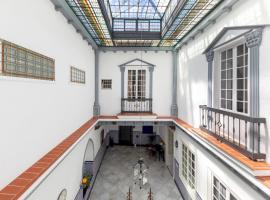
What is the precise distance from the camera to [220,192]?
566 centimetres

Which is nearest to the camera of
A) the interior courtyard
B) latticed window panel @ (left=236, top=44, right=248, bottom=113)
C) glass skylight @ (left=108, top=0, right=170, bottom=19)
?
the interior courtyard

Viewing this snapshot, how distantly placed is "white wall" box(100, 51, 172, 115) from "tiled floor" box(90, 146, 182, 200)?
4.03 m

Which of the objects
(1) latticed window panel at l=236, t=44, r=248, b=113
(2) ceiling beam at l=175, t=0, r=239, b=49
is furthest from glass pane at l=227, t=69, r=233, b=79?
(2) ceiling beam at l=175, t=0, r=239, b=49

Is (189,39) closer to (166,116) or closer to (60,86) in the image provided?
(166,116)

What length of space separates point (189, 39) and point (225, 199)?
294 inches

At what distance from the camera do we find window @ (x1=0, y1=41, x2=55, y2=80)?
10.9ft

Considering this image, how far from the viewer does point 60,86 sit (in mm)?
6121

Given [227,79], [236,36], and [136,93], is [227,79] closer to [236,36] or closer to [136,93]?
[236,36]

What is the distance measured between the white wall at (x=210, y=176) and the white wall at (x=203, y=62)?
4.84ft

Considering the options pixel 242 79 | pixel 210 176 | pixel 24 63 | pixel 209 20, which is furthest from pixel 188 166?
pixel 24 63

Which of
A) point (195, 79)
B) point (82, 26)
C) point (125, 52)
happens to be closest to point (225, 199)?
point (195, 79)

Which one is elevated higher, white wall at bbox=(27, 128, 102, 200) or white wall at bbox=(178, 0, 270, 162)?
white wall at bbox=(178, 0, 270, 162)

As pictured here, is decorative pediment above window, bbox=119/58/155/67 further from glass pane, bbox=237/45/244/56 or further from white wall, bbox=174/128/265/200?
glass pane, bbox=237/45/244/56

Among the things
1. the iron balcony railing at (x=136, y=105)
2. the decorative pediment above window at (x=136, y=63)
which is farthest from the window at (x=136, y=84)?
the decorative pediment above window at (x=136, y=63)
